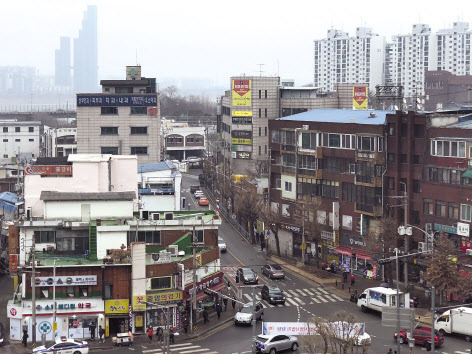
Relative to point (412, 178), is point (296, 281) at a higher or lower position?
lower

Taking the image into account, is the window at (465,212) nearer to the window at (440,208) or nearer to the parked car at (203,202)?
the window at (440,208)

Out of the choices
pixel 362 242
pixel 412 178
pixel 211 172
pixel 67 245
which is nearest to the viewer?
pixel 67 245

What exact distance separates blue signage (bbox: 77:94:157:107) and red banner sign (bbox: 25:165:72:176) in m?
40.6

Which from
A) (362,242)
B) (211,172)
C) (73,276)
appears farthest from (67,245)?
(211,172)

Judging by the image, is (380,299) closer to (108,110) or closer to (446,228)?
(446,228)

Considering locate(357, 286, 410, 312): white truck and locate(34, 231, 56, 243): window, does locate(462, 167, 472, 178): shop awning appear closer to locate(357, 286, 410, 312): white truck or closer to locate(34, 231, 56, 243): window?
locate(357, 286, 410, 312): white truck

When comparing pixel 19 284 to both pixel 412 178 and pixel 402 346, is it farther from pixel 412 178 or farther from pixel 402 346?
pixel 412 178

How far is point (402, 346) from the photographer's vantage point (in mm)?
54500

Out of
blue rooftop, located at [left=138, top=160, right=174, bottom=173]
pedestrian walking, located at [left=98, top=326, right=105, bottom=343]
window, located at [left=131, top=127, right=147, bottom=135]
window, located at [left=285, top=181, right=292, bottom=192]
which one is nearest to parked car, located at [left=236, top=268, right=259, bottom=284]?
window, located at [left=285, top=181, right=292, bottom=192]

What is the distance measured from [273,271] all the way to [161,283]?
19.4 m

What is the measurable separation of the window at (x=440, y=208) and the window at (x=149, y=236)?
24.0 m

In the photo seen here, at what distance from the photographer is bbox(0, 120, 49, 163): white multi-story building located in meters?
162

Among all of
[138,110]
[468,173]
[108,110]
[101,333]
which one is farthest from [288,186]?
[101,333]

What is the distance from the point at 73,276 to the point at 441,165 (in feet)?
105
